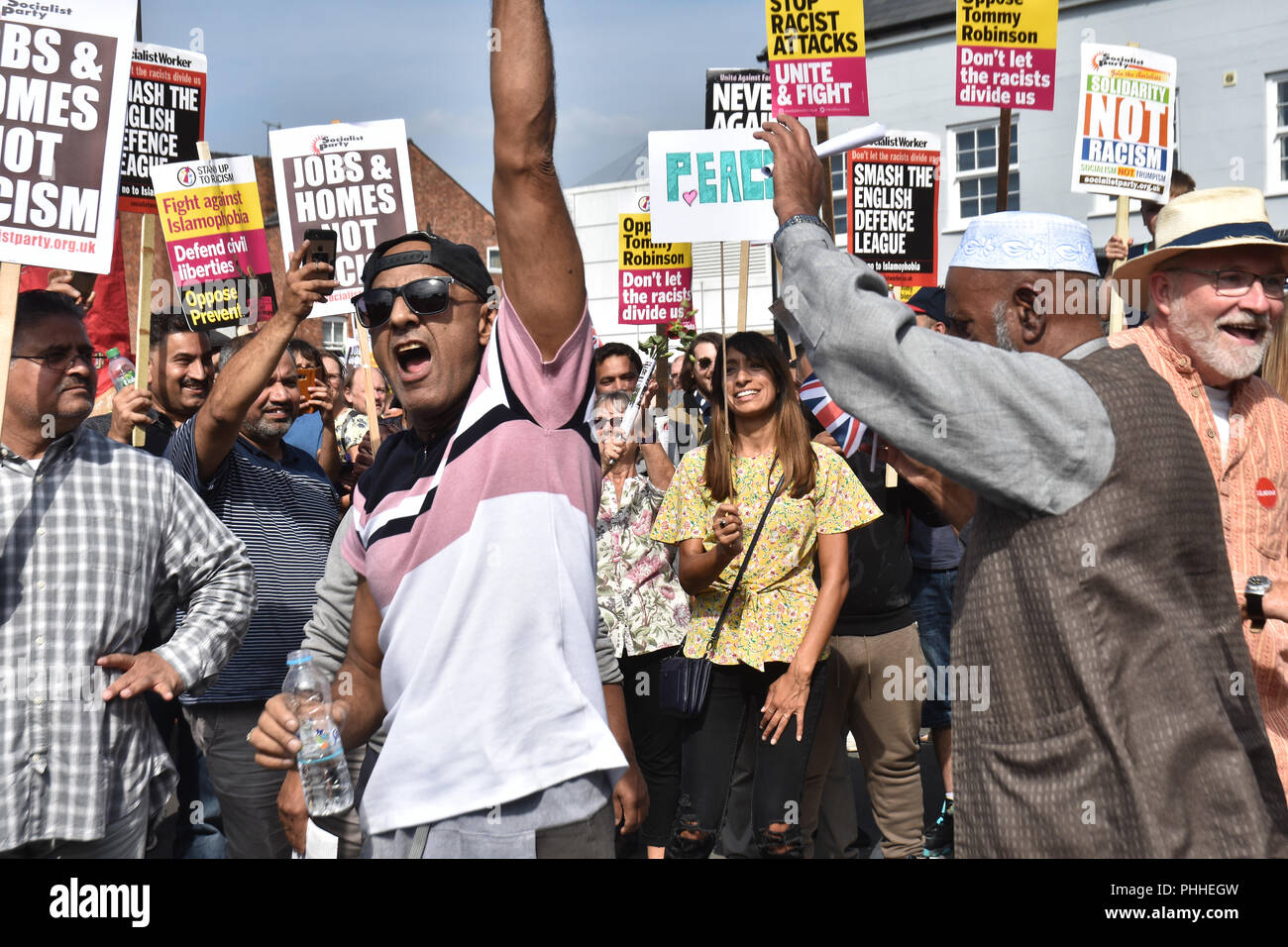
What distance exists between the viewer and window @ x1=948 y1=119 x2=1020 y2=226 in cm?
2247

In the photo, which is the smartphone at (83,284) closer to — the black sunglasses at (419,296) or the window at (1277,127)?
the black sunglasses at (419,296)

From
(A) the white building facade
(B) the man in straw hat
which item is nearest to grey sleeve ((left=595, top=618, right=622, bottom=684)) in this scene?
(B) the man in straw hat

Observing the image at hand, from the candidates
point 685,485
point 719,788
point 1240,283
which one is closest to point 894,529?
point 685,485

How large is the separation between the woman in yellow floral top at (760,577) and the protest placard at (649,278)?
14.9ft

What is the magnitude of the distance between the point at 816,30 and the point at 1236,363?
448cm

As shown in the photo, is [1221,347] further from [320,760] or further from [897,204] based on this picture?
[897,204]

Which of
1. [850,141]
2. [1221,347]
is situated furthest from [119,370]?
[1221,347]

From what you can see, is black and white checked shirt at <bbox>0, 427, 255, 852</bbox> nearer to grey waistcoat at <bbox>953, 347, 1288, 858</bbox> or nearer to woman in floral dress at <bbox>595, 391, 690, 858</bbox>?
woman in floral dress at <bbox>595, 391, 690, 858</bbox>

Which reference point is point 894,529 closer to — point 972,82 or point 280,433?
point 280,433

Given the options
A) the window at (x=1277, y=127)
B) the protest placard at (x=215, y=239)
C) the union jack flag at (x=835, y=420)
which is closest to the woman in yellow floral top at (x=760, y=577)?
the union jack flag at (x=835, y=420)

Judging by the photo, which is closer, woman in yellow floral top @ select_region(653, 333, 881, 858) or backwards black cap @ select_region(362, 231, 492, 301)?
backwards black cap @ select_region(362, 231, 492, 301)

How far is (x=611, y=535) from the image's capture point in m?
5.98

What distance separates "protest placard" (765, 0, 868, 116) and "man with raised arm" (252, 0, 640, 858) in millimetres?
4965

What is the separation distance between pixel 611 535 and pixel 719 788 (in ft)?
4.95
